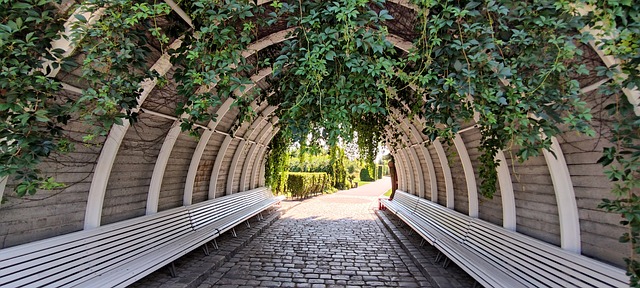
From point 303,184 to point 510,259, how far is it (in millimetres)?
12816

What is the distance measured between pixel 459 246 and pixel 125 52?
5267mm

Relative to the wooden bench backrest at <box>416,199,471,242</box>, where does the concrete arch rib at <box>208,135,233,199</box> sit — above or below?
above

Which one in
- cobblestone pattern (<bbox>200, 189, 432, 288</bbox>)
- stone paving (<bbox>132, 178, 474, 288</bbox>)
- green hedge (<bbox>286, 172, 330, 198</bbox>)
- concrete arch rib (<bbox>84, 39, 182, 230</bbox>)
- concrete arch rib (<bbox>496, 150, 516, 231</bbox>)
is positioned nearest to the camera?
concrete arch rib (<bbox>84, 39, 182, 230</bbox>)

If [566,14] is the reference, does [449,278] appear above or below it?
below

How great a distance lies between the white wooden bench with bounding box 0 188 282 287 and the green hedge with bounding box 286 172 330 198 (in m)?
9.82

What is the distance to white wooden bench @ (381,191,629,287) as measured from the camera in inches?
119

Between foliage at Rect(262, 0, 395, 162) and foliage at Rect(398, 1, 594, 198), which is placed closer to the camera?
foliage at Rect(398, 1, 594, 198)

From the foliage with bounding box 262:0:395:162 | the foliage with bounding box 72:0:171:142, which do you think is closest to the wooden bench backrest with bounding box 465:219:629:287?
the foliage with bounding box 262:0:395:162

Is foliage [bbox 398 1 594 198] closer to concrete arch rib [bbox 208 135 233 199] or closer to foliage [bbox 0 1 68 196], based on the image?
foliage [bbox 0 1 68 196]

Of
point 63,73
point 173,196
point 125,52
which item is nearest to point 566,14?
point 125,52

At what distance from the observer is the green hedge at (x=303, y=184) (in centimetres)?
1617

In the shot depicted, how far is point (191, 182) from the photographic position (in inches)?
257

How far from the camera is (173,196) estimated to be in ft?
20.5

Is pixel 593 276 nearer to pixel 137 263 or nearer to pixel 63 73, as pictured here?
pixel 137 263
